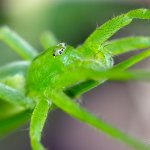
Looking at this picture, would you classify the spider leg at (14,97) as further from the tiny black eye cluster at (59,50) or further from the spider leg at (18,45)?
the spider leg at (18,45)

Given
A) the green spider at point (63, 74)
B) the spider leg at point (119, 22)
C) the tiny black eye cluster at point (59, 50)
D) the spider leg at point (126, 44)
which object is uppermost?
the spider leg at point (119, 22)

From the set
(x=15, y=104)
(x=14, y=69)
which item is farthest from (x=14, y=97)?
(x=14, y=69)

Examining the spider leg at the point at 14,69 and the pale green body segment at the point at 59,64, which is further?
the spider leg at the point at 14,69

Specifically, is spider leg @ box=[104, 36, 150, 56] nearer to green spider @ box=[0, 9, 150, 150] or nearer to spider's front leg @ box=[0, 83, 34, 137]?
green spider @ box=[0, 9, 150, 150]

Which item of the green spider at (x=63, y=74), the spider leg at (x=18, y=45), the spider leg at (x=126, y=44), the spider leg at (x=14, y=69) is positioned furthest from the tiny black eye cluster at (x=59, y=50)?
the spider leg at (x=18, y=45)

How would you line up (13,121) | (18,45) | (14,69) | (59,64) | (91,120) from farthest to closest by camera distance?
(18,45) < (14,69) < (13,121) < (59,64) < (91,120)

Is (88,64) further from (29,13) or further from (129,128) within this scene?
(29,13)

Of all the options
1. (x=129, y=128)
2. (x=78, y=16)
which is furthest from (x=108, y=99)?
(x=78, y=16)

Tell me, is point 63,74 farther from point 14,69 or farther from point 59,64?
point 14,69
